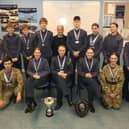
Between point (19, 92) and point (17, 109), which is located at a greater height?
point (19, 92)

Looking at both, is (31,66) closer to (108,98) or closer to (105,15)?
(108,98)

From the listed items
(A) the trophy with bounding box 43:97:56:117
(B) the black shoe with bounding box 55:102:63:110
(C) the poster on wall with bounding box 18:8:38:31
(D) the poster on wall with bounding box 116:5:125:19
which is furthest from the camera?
(C) the poster on wall with bounding box 18:8:38:31

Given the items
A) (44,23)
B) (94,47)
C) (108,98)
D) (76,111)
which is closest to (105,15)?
(94,47)

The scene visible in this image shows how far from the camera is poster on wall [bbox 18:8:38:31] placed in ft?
19.5

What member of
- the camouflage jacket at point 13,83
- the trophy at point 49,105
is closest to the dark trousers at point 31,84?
the camouflage jacket at point 13,83

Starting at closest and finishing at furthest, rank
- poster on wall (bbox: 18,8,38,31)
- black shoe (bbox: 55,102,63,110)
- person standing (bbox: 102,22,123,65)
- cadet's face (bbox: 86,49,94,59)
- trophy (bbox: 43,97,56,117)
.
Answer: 1. trophy (bbox: 43,97,56,117)
2. black shoe (bbox: 55,102,63,110)
3. cadet's face (bbox: 86,49,94,59)
4. person standing (bbox: 102,22,123,65)
5. poster on wall (bbox: 18,8,38,31)

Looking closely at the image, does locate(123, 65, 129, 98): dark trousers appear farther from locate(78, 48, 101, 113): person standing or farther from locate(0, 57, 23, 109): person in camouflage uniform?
locate(0, 57, 23, 109): person in camouflage uniform

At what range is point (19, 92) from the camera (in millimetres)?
4062

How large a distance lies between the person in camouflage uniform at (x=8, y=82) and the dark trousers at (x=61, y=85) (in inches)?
24.7

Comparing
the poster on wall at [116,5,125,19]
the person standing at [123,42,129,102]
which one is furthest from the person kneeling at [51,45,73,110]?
the poster on wall at [116,5,125,19]

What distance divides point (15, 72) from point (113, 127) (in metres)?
1.90

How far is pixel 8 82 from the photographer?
4188 mm

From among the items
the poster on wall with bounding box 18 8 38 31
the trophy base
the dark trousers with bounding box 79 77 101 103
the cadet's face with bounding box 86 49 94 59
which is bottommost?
the trophy base

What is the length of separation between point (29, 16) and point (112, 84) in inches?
115
